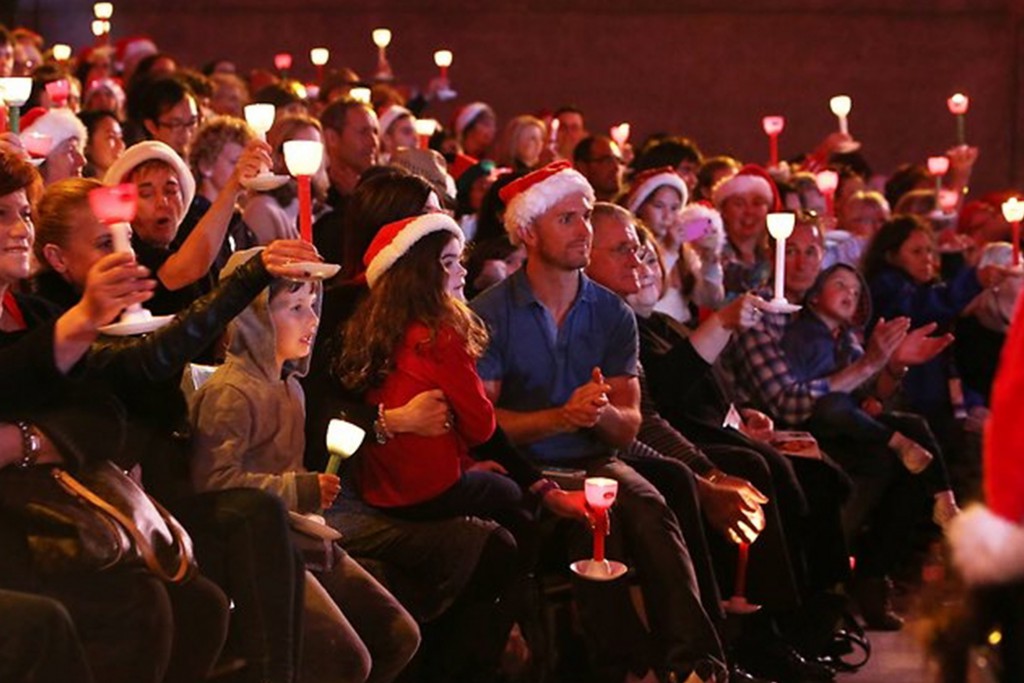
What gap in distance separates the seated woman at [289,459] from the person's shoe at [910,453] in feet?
9.40

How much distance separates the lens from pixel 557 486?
5824 mm

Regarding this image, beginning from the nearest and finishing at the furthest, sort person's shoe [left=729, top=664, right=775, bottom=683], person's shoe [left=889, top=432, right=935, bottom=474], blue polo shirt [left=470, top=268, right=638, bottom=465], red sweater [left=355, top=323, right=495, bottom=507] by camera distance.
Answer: red sweater [left=355, top=323, right=495, bottom=507]
blue polo shirt [left=470, top=268, right=638, bottom=465]
person's shoe [left=729, top=664, right=775, bottom=683]
person's shoe [left=889, top=432, right=935, bottom=474]

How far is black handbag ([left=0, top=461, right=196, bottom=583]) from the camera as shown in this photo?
14.5ft

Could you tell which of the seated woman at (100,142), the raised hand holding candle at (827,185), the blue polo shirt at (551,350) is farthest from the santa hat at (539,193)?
the raised hand holding candle at (827,185)

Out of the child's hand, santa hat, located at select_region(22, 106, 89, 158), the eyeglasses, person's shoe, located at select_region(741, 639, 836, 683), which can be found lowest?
person's shoe, located at select_region(741, 639, 836, 683)

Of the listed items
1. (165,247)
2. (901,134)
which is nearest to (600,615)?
(165,247)

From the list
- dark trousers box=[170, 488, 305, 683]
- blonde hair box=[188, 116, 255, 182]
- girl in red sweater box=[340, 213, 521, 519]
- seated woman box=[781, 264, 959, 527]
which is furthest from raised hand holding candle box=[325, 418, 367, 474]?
seated woman box=[781, 264, 959, 527]

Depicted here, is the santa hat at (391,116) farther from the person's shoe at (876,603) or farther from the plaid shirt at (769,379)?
the person's shoe at (876,603)

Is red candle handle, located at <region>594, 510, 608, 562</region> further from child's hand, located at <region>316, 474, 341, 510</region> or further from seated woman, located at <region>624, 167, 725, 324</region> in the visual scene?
seated woman, located at <region>624, 167, 725, 324</region>

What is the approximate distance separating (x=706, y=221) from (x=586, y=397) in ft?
7.36

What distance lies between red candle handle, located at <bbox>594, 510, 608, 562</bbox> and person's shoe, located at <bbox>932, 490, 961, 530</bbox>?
2.28 m

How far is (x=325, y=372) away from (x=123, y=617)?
45.9 inches

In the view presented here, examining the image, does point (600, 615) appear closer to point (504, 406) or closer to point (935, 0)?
point (504, 406)

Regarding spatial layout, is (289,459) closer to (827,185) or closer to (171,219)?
(171,219)
